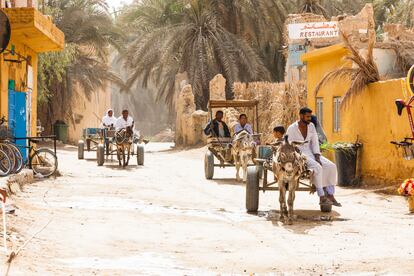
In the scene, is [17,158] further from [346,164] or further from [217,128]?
[346,164]

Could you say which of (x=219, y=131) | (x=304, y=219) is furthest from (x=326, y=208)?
(x=219, y=131)

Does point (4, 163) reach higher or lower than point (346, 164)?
higher

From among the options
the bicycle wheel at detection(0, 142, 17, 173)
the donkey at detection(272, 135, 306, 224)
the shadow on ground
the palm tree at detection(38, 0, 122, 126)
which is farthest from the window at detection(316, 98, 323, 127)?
the palm tree at detection(38, 0, 122, 126)

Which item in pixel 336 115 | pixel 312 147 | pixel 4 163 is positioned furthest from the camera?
pixel 336 115

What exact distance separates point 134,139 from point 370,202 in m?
11.6

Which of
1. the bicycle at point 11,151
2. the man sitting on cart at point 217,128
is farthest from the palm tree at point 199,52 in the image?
the bicycle at point 11,151

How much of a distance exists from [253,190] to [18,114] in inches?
376

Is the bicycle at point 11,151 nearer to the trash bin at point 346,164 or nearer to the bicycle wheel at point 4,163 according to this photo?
the bicycle wheel at point 4,163

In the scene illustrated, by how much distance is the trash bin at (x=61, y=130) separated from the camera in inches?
1746

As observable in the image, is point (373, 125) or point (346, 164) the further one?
point (346, 164)

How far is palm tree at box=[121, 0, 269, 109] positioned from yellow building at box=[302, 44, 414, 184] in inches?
692

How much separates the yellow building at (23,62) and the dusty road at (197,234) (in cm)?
340

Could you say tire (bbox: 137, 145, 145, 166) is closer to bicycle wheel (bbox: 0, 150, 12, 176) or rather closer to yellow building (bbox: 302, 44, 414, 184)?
yellow building (bbox: 302, 44, 414, 184)

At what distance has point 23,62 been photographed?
816 inches
